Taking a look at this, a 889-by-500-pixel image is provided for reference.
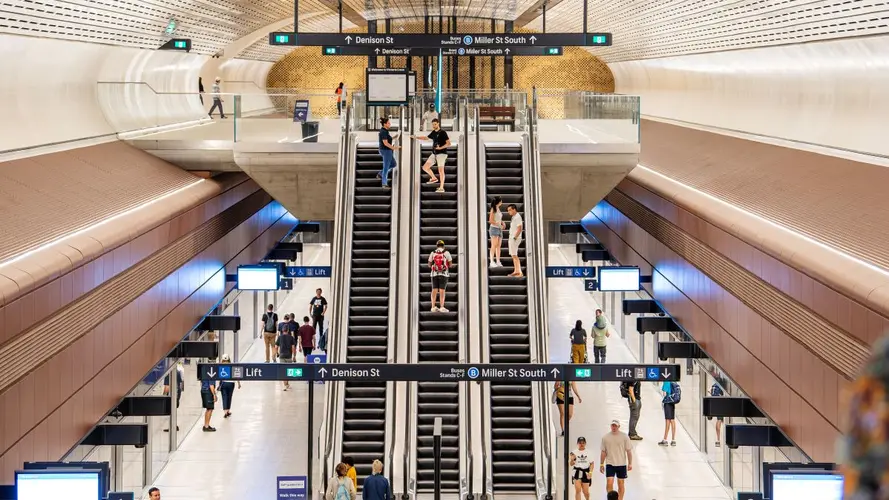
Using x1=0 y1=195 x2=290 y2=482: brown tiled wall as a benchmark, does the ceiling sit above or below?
above

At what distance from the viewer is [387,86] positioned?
25328 mm

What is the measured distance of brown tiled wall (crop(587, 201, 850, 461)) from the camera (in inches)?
513

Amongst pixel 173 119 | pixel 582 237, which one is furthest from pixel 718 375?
pixel 582 237

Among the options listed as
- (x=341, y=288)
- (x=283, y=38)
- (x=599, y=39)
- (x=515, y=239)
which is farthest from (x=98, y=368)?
(x=599, y=39)

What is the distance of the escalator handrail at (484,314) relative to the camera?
15.3 meters

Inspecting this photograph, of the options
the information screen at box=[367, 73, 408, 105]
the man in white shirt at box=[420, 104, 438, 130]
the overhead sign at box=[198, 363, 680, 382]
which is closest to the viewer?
the overhead sign at box=[198, 363, 680, 382]

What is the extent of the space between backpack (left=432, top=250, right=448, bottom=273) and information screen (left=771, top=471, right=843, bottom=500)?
26.3 ft

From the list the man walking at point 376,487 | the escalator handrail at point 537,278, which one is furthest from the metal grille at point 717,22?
the man walking at point 376,487

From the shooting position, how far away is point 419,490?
15570 mm

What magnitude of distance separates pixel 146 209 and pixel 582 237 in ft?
87.1

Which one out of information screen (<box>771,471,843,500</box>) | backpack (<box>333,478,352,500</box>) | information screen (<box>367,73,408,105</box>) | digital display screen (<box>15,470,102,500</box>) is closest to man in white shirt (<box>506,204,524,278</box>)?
information screen (<box>367,73,408,105</box>)

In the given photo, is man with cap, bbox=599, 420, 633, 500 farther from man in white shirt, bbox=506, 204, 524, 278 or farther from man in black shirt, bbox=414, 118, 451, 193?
man in black shirt, bbox=414, 118, 451, 193

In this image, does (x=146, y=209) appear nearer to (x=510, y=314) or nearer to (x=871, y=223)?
(x=510, y=314)

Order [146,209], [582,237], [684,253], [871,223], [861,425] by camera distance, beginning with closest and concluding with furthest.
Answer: [861,425]
[871,223]
[146,209]
[684,253]
[582,237]
